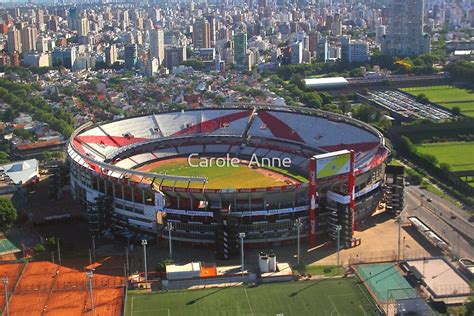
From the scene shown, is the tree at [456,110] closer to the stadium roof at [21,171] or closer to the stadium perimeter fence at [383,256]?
the stadium perimeter fence at [383,256]

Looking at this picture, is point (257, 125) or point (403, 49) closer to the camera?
point (257, 125)

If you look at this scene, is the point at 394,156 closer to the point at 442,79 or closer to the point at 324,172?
the point at 324,172

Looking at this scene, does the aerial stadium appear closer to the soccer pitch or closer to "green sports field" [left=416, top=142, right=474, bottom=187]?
the soccer pitch

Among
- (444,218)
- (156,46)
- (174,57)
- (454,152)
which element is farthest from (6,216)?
(156,46)

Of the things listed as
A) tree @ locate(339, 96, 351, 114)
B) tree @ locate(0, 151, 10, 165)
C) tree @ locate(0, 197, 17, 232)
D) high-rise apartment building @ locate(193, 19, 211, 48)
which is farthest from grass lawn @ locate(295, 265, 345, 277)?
high-rise apartment building @ locate(193, 19, 211, 48)

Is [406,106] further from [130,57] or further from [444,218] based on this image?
[130,57]

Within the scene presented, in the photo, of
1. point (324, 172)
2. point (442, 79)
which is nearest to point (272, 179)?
point (324, 172)
